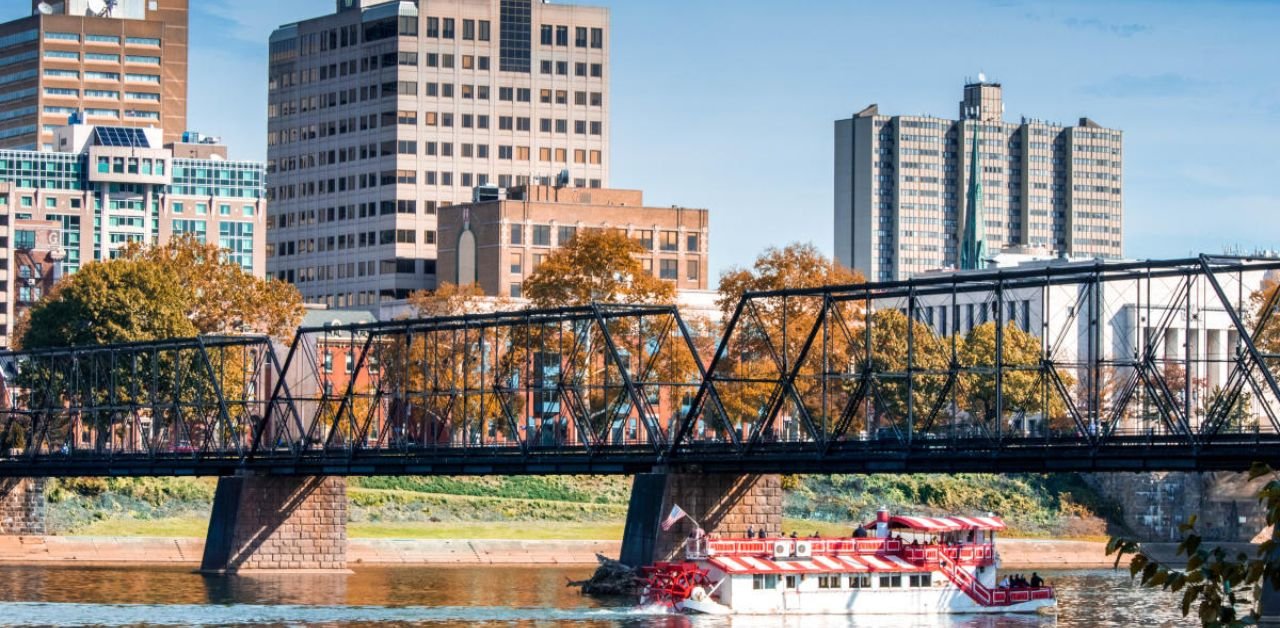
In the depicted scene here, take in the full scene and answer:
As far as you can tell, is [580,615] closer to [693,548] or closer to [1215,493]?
[693,548]

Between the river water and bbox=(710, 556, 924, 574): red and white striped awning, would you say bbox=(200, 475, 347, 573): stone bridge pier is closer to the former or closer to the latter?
the river water

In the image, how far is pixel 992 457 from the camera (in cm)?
8469

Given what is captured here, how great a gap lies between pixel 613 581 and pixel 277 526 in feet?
75.0

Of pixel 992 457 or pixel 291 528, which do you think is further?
pixel 291 528

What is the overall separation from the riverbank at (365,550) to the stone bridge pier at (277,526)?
26.5 ft

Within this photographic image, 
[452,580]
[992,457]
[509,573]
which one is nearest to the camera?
[992,457]

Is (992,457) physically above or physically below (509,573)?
above

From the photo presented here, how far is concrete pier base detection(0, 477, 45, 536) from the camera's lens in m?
126

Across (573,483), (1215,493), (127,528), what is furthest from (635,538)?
(1215,493)

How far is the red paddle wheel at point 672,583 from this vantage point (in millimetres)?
88688

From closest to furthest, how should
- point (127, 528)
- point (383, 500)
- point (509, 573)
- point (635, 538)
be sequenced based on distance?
point (635, 538) < point (509, 573) < point (127, 528) < point (383, 500)

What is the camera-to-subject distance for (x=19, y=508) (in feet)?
416

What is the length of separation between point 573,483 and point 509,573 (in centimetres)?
3574

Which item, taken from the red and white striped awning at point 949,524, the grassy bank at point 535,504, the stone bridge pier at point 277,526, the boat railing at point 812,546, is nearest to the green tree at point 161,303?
the grassy bank at point 535,504
